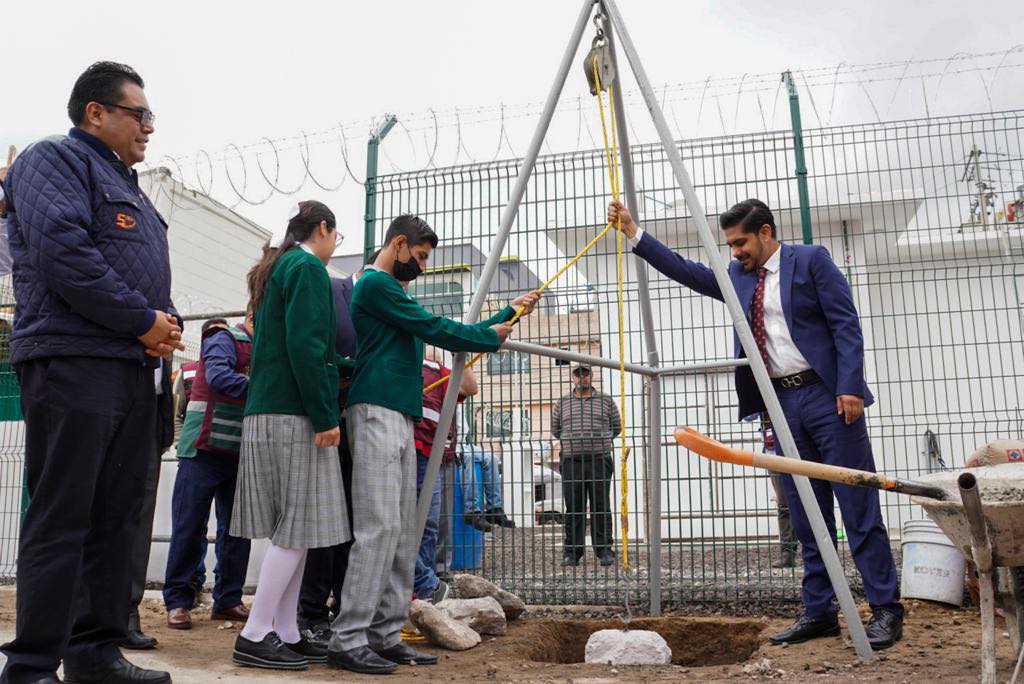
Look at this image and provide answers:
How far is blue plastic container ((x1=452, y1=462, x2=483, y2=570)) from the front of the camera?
18.6 feet

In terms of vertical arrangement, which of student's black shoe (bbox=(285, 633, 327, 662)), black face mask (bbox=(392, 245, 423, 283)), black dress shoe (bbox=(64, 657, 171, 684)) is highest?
black face mask (bbox=(392, 245, 423, 283))

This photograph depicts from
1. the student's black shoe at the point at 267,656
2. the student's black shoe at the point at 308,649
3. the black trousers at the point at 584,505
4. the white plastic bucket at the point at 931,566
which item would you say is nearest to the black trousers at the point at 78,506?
the student's black shoe at the point at 267,656

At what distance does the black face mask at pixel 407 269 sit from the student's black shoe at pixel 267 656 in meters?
1.57

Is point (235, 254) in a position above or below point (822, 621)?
above

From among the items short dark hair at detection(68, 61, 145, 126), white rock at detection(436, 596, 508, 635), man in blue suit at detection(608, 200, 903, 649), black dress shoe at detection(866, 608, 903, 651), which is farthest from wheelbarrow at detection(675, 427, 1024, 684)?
short dark hair at detection(68, 61, 145, 126)

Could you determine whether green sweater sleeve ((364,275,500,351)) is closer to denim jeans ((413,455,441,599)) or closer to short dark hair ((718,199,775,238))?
short dark hair ((718,199,775,238))

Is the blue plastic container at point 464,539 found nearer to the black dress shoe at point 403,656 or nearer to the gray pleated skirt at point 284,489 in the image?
the black dress shoe at point 403,656

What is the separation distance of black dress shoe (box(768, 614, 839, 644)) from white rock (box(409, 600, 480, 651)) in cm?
139

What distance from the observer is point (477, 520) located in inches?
224

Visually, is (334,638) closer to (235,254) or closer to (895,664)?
(895,664)

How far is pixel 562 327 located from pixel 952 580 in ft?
8.37

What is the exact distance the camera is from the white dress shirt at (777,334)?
4035 mm

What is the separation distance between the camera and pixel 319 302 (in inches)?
134

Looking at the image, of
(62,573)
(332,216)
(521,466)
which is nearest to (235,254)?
(521,466)
